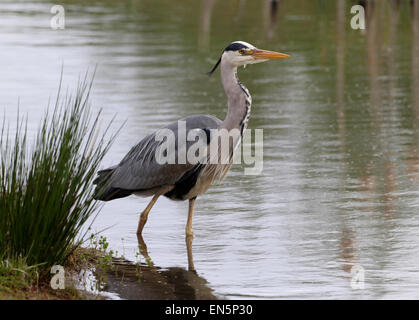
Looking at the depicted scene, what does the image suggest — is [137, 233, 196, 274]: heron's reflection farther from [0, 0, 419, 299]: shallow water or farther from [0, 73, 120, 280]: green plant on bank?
[0, 73, 120, 280]: green plant on bank

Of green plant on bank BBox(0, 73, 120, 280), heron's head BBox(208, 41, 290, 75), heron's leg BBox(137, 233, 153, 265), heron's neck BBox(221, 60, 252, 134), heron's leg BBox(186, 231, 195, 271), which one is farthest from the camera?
heron's head BBox(208, 41, 290, 75)

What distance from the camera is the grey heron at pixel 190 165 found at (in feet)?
27.9

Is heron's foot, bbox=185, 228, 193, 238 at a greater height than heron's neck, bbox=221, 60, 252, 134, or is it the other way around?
heron's neck, bbox=221, 60, 252, 134

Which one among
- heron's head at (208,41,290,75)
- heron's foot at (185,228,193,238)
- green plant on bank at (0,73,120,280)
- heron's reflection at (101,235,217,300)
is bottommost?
heron's reflection at (101,235,217,300)

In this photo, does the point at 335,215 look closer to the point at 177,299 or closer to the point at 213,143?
the point at 213,143

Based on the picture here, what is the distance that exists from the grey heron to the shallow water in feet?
1.32

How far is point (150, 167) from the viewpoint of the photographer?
8.69 meters

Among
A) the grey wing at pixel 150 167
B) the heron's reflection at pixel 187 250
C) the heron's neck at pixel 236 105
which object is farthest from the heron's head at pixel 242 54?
the heron's reflection at pixel 187 250

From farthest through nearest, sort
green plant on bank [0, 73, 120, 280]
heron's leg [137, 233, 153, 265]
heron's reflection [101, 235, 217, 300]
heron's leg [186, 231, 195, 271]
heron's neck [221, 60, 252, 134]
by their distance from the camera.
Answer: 1. heron's neck [221, 60, 252, 134]
2. heron's leg [137, 233, 153, 265]
3. heron's leg [186, 231, 195, 271]
4. heron's reflection [101, 235, 217, 300]
5. green plant on bank [0, 73, 120, 280]

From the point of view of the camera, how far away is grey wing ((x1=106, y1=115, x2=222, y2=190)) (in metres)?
8.54

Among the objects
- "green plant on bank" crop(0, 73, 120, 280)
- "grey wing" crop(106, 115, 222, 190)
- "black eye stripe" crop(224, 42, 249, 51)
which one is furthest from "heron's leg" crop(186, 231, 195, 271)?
"black eye stripe" crop(224, 42, 249, 51)

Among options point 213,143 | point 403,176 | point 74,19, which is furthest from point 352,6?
point 213,143

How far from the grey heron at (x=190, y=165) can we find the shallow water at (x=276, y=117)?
0.40 metres

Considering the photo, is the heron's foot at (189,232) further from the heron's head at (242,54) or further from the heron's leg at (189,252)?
the heron's head at (242,54)
